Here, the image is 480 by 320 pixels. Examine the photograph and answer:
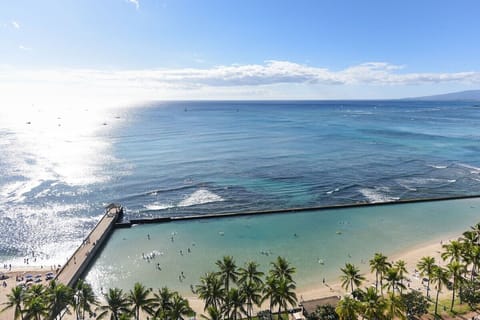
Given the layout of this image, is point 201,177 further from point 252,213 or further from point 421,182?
point 421,182

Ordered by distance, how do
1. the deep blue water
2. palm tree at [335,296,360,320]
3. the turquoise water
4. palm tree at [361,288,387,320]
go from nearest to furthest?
palm tree at [361,288,387,320]
palm tree at [335,296,360,320]
the turquoise water
the deep blue water

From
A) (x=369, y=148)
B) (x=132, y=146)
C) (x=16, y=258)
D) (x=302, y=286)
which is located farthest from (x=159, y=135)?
(x=302, y=286)

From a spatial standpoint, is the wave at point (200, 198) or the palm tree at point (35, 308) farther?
the wave at point (200, 198)

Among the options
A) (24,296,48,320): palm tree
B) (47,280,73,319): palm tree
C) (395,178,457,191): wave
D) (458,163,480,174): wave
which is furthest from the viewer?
(458,163,480,174): wave

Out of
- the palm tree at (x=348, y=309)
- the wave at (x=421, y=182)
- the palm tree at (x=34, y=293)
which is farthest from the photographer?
the wave at (x=421, y=182)

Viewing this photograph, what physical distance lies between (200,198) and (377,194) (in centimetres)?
4990

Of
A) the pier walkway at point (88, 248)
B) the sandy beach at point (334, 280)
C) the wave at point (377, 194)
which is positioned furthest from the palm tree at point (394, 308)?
the wave at point (377, 194)

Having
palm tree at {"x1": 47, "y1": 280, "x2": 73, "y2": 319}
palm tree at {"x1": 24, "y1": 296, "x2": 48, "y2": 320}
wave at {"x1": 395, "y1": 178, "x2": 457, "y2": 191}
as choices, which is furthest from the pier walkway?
wave at {"x1": 395, "y1": 178, "x2": 457, "y2": 191}

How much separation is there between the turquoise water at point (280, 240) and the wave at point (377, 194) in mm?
3981

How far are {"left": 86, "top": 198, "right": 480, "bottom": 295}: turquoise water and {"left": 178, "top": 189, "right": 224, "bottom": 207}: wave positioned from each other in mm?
10414

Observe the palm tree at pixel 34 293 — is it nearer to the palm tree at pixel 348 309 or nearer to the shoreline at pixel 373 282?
the shoreline at pixel 373 282

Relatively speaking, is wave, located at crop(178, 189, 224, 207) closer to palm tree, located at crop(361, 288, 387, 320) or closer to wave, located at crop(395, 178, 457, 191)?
wave, located at crop(395, 178, 457, 191)

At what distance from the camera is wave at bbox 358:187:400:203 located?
8869cm

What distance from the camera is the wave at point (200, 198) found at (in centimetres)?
8838
